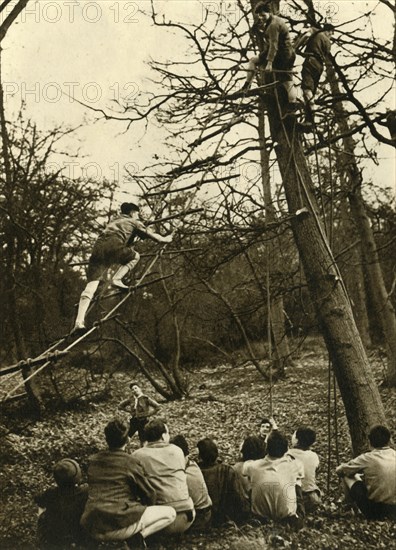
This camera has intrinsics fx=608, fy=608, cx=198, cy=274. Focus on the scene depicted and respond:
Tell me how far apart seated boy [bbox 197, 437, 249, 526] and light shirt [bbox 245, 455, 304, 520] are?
15 cm

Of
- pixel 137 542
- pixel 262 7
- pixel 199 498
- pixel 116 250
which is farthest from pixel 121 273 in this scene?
pixel 262 7

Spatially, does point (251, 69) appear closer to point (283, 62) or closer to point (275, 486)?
point (283, 62)

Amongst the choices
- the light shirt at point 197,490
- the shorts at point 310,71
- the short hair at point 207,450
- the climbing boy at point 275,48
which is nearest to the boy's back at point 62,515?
the light shirt at point 197,490

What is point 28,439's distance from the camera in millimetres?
10852

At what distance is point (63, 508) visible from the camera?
15.8 ft

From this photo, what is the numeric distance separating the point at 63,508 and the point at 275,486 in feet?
6.06

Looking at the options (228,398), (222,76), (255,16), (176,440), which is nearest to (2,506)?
(176,440)

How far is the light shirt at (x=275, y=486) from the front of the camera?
539 centimetres

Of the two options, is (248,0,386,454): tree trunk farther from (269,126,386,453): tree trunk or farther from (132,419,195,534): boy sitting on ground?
(132,419,195,534): boy sitting on ground

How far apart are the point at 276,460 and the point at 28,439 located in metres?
6.67

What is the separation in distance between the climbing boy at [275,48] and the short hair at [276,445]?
12.5 ft

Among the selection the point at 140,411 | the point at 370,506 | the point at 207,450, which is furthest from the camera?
the point at 140,411

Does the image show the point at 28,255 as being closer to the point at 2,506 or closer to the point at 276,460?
the point at 2,506

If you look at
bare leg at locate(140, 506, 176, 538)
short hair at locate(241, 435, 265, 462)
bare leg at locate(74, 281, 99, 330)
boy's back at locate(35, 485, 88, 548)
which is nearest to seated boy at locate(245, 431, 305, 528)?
short hair at locate(241, 435, 265, 462)
